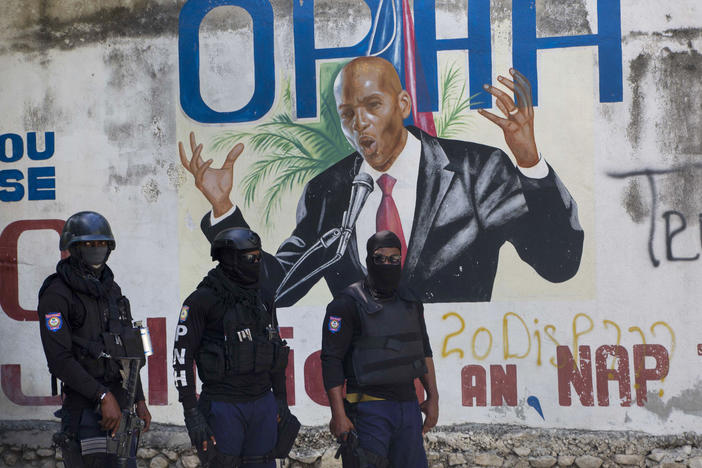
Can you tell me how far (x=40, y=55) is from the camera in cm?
742

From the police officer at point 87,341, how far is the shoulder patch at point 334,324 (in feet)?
3.57

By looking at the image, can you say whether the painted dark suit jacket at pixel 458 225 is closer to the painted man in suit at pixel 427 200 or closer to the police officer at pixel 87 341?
the painted man in suit at pixel 427 200

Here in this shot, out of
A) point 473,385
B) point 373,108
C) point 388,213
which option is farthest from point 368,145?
point 473,385

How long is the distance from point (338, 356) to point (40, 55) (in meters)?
4.32

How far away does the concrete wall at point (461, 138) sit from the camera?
6473 millimetres

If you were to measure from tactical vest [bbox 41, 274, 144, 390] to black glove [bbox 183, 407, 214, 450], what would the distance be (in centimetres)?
51

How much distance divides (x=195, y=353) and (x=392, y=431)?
1219 millimetres

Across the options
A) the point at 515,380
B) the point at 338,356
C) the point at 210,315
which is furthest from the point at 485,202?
the point at 210,315

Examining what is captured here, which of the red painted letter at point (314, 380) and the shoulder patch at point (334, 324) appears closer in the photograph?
the shoulder patch at point (334, 324)

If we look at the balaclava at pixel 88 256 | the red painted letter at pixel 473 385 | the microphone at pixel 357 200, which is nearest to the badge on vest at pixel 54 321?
the balaclava at pixel 88 256

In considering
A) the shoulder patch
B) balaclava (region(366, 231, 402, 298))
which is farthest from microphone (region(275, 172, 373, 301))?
the shoulder patch

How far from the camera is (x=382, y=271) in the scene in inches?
196

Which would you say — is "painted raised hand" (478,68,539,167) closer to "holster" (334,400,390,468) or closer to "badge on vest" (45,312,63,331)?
"holster" (334,400,390,468)

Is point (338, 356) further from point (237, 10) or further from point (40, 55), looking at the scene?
point (40, 55)
